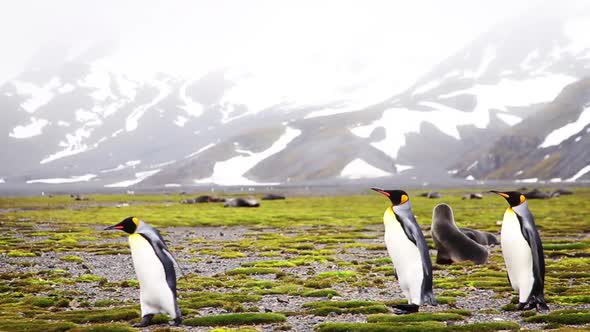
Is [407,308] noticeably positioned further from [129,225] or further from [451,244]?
[451,244]

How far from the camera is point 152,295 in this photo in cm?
1390

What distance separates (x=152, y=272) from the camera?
13.8 metres

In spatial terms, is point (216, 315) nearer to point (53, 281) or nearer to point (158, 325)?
point (158, 325)

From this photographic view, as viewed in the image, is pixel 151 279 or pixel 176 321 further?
pixel 176 321

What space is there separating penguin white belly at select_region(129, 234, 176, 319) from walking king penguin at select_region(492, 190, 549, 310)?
7822mm

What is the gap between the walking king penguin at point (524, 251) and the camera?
14.8 m

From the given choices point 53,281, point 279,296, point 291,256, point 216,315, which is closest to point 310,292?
point 279,296

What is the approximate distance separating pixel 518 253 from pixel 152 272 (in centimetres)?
834

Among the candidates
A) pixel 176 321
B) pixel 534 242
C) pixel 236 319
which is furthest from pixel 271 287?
pixel 534 242

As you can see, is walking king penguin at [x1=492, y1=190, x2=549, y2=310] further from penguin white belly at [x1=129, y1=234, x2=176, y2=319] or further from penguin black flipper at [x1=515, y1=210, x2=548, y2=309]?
penguin white belly at [x1=129, y1=234, x2=176, y2=319]

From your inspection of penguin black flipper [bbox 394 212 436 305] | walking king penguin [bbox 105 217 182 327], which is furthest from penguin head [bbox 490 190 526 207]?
walking king penguin [bbox 105 217 182 327]

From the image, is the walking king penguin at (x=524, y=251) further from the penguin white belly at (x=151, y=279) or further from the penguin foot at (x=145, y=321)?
the penguin foot at (x=145, y=321)

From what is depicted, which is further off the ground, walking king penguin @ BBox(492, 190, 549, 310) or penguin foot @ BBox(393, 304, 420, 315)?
walking king penguin @ BBox(492, 190, 549, 310)

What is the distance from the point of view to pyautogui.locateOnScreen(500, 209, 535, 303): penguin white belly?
14906 millimetres
